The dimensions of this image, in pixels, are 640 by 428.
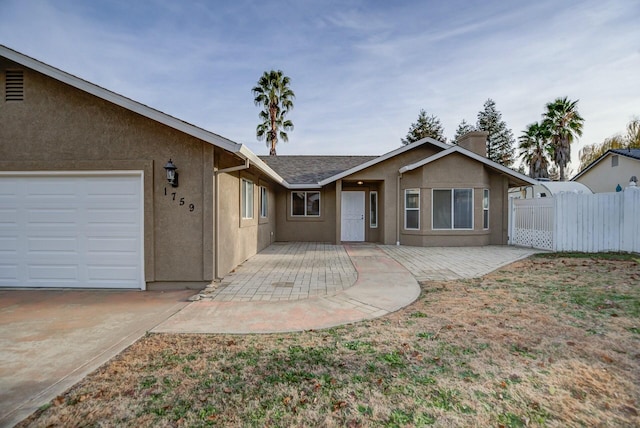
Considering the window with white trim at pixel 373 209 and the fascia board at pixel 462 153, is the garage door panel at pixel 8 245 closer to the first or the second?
the fascia board at pixel 462 153

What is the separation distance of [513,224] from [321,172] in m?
8.60

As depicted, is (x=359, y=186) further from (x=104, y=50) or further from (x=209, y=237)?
(x=104, y=50)

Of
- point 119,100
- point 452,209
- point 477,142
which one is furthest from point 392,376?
point 477,142

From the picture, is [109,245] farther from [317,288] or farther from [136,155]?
[317,288]

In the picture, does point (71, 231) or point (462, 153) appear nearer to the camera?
point (71, 231)

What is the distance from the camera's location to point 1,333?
13.1 ft

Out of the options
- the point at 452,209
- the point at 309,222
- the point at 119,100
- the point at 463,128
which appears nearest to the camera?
the point at 119,100

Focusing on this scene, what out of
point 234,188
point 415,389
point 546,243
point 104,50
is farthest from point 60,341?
point 546,243

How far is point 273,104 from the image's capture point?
1033 inches

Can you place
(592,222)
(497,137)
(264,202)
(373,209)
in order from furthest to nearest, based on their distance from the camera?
(497,137)
(373,209)
(264,202)
(592,222)

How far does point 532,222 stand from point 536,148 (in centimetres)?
2122

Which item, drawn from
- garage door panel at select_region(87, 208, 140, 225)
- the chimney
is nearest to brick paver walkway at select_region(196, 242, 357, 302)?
garage door panel at select_region(87, 208, 140, 225)

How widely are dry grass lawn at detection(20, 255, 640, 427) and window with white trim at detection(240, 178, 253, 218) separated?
5356mm

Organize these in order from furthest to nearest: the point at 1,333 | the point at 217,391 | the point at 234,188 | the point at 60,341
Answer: the point at 234,188 → the point at 1,333 → the point at 60,341 → the point at 217,391
